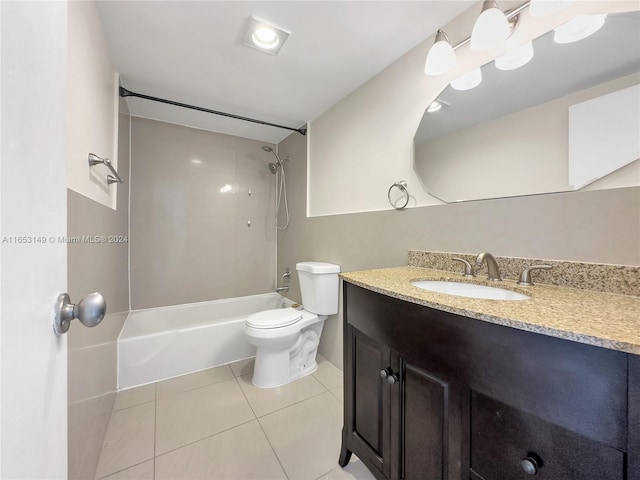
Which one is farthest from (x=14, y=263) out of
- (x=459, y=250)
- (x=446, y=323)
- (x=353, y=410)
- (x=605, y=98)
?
(x=605, y=98)

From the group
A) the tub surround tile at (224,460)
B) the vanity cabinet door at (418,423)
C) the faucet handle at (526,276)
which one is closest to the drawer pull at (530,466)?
the vanity cabinet door at (418,423)

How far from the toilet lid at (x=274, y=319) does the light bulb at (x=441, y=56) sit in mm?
1677

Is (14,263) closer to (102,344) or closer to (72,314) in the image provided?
(72,314)

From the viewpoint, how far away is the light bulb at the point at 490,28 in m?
0.97

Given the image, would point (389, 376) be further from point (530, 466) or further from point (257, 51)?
point (257, 51)

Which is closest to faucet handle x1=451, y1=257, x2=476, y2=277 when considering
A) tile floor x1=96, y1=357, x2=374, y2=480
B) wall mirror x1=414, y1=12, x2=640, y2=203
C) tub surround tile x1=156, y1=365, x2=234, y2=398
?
wall mirror x1=414, y1=12, x2=640, y2=203

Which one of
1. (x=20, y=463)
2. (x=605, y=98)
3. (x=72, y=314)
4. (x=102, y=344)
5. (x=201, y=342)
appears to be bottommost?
(x=201, y=342)

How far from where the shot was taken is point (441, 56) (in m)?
1.16

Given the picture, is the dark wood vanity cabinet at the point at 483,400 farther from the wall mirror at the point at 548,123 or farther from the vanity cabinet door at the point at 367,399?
the wall mirror at the point at 548,123

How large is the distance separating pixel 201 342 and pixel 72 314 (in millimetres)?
1734

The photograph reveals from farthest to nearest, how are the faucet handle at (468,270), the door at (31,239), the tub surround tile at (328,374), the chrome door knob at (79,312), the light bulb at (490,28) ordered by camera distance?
the tub surround tile at (328,374)
the faucet handle at (468,270)
the light bulb at (490,28)
the chrome door knob at (79,312)
the door at (31,239)

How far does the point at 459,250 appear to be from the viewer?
120 centimetres

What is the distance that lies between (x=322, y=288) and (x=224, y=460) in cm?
111

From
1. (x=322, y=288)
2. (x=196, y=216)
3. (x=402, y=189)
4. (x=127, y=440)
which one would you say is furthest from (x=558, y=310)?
(x=196, y=216)
